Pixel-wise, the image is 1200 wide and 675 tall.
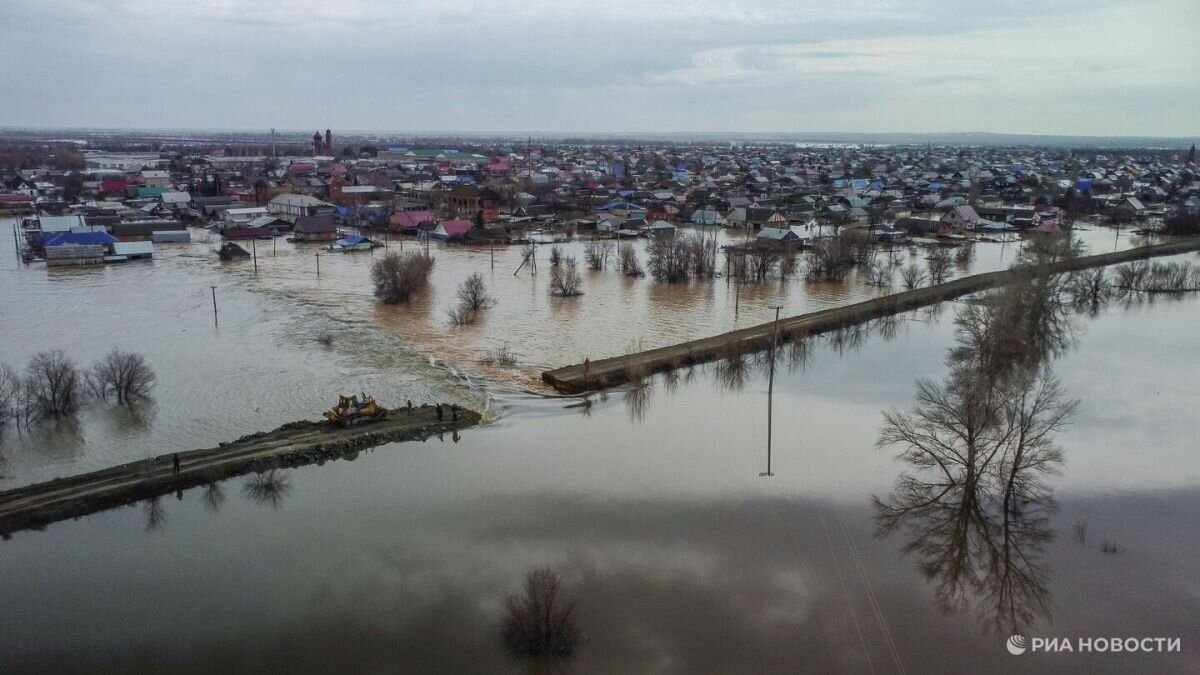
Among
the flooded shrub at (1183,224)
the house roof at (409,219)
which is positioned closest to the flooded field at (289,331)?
the house roof at (409,219)

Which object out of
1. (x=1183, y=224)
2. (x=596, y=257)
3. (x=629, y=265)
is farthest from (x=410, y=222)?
(x=1183, y=224)

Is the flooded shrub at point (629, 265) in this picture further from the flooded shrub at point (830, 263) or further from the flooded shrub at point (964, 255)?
the flooded shrub at point (964, 255)

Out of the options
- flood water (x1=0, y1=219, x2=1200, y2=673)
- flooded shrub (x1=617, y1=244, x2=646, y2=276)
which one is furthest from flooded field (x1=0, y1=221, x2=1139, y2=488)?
flooded shrub (x1=617, y1=244, x2=646, y2=276)

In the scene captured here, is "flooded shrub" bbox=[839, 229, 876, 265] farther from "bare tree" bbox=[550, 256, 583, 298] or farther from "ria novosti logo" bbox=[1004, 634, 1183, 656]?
"ria novosti logo" bbox=[1004, 634, 1183, 656]

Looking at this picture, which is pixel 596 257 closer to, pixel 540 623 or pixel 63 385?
Answer: pixel 63 385

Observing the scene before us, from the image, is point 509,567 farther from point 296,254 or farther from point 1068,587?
point 296,254
